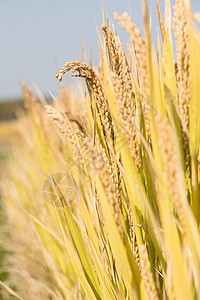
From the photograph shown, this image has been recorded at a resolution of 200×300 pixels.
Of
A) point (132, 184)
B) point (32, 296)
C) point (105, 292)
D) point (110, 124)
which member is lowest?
point (32, 296)

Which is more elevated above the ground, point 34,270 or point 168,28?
point 168,28

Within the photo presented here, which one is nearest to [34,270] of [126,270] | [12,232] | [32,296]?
[32,296]

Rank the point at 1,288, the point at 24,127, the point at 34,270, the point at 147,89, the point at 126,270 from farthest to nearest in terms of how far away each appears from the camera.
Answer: the point at 24,127
the point at 34,270
the point at 1,288
the point at 126,270
the point at 147,89

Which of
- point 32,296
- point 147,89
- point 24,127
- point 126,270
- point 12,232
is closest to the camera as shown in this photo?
point 147,89

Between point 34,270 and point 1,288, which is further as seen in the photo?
point 34,270

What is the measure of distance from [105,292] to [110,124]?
454 millimetres

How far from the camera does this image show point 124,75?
2.15 ft

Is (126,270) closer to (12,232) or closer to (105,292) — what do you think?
(105,292)

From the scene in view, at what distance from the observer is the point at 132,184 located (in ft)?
2.19

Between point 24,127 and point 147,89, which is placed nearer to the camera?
point 147,89

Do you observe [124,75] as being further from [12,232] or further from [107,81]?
[12,232]

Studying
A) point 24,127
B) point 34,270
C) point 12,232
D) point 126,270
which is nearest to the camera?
point 126,270

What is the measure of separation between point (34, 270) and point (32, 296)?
364 mm

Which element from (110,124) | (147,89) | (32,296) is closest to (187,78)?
(147,89)
